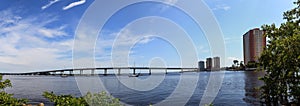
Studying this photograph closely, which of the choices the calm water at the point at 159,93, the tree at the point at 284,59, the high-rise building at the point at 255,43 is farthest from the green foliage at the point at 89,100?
the calm water at the point at 159,93

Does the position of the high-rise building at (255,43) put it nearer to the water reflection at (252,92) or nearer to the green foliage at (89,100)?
the water reflection at (252,92)

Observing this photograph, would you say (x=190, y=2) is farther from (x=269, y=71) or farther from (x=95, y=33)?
(x=269, y=71)

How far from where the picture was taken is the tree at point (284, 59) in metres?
14.2

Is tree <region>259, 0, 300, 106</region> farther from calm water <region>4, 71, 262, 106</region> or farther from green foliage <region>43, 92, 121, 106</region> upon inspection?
calm water <region>4, 71, 262, 106</region>

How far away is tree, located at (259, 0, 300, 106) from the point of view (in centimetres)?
1424

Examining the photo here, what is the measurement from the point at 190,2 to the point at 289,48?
7.20 metres

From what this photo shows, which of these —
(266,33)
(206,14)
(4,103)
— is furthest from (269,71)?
(4,103)

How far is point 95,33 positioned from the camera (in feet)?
30.1

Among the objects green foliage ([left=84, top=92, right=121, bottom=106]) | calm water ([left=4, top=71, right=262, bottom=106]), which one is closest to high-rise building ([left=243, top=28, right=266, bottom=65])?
calm water ([left=4, top=71, right=262, bottom=106])

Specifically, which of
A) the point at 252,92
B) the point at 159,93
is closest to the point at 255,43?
the point at 252,92

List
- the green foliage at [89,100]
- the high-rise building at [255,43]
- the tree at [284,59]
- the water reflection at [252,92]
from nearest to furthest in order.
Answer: the green foliage at [89,100] < the tree at [284,59] < the high-rise building at [255,43] < the water reflection at [252,92]

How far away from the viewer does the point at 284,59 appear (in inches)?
583

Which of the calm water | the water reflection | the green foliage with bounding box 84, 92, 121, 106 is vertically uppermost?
the green foliage with bounding box 84, 92, 121, 106

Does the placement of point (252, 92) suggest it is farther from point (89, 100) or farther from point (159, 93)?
point (89, 100)
